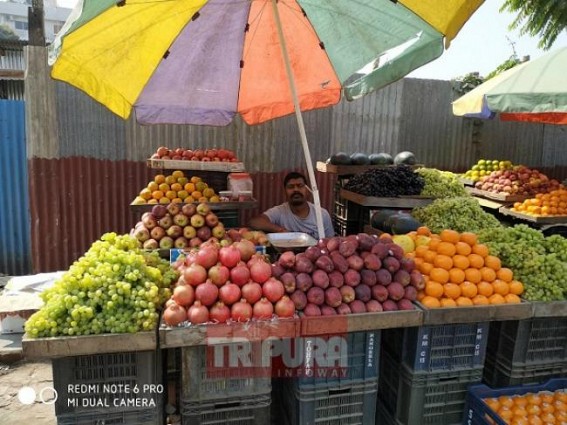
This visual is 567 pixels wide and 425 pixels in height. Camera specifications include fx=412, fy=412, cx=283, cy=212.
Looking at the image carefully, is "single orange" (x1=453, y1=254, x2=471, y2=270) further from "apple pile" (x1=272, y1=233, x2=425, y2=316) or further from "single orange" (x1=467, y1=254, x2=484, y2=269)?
"apple pile" (x1=272, y1=233, x2=425, y2=316)

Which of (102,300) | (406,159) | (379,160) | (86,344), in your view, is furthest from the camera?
(406,159)

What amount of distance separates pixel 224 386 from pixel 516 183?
19.6 feet

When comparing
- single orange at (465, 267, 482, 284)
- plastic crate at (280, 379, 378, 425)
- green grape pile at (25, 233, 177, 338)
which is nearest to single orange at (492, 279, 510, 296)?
single orange at (465, 267, 482, 284)

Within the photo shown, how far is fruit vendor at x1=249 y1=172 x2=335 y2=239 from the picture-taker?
16.0 feet

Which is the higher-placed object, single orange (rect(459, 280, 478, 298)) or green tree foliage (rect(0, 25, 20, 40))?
green tree foliage (rect(0, 25, 20, 40))

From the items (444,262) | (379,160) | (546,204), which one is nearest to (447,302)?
(444,262)

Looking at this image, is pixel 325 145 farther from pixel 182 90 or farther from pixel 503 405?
pixel 503 405

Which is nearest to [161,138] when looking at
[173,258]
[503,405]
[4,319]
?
[4,319]

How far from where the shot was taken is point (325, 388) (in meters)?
2.55

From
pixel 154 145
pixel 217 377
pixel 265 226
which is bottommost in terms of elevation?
pixel 217 377

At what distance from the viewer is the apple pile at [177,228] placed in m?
3.66

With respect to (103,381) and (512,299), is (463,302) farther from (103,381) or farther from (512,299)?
(103,381)

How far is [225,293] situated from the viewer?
7.71 ft

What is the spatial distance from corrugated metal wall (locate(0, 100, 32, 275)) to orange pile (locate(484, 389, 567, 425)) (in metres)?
6.71
